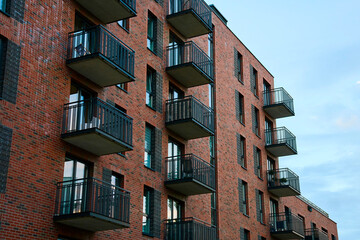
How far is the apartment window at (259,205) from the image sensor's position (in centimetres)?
3185

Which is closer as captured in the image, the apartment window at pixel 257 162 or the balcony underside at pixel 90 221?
the balcony underside at pixel 90 221

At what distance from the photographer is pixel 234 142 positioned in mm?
30594

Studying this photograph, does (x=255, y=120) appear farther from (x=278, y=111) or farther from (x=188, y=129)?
(x=188, y=129)

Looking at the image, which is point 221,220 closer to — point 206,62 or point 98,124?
point 206,62

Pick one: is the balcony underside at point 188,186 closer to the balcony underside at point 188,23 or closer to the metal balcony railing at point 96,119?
the metal balcony railing at point 96,119

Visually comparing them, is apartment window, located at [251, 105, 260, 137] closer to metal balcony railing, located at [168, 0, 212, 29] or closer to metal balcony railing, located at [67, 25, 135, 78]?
metal balcony railing, located at [168, 0, 212, 29]

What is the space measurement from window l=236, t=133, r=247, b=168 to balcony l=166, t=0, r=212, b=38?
703cm

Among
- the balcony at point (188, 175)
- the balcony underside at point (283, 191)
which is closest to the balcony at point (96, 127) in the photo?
the balcony at point (188, 175)

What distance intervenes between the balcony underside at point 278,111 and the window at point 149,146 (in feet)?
46.9

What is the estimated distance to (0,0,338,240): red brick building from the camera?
16562mm

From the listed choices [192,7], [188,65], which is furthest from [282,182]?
[192,7]

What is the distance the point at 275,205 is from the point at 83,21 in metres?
19.7

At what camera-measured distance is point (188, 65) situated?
24.7 meters

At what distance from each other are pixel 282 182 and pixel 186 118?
1271 cm
